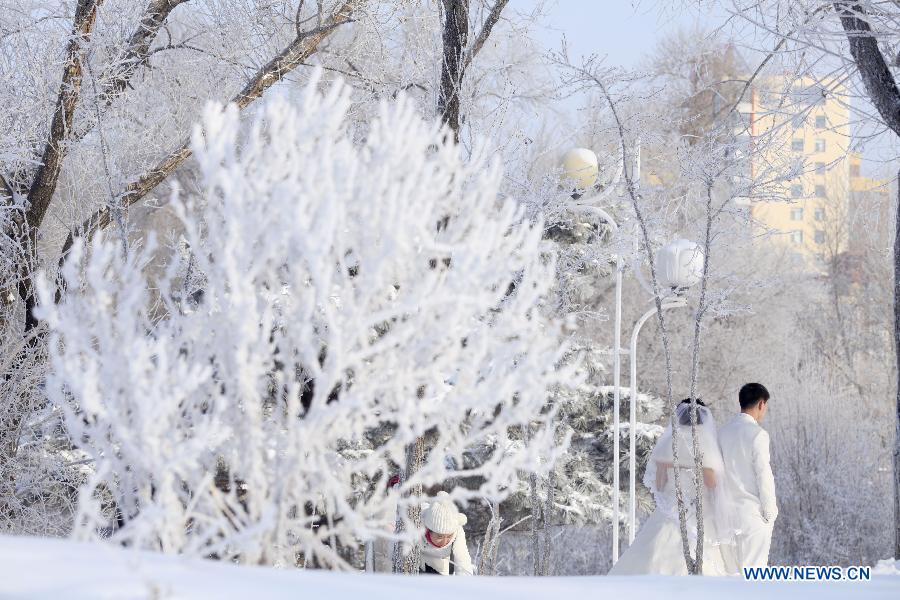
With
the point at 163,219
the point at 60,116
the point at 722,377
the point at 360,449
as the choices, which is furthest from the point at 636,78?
the point at 163,219

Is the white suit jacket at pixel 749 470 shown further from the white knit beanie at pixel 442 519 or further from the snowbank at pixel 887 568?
the snowbank at pixel 887 568

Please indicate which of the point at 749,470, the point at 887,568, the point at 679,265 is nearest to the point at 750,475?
the point at 749,470


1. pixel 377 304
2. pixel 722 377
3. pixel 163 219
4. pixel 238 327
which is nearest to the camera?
pixel 238 327

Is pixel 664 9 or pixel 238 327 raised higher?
pixel 664 9

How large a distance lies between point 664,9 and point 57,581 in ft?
18.8

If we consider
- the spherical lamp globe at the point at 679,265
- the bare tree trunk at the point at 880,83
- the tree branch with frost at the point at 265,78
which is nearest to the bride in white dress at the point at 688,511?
the bare tree trunk at the point at 880,83

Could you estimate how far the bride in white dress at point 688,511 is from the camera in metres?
6.49

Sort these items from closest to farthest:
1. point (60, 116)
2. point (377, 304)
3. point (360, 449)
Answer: point (377, 304), point (60, 116), point (360, 449)

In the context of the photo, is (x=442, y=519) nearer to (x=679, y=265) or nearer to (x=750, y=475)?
(x=750, y=475)

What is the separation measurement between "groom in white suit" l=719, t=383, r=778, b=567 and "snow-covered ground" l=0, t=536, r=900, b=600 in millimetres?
3464

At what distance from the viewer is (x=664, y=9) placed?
6.96 m

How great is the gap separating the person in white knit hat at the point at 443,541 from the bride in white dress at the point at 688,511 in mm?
1077

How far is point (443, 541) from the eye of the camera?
20.6ft

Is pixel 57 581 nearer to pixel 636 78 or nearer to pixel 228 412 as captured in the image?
pixel 228 412
